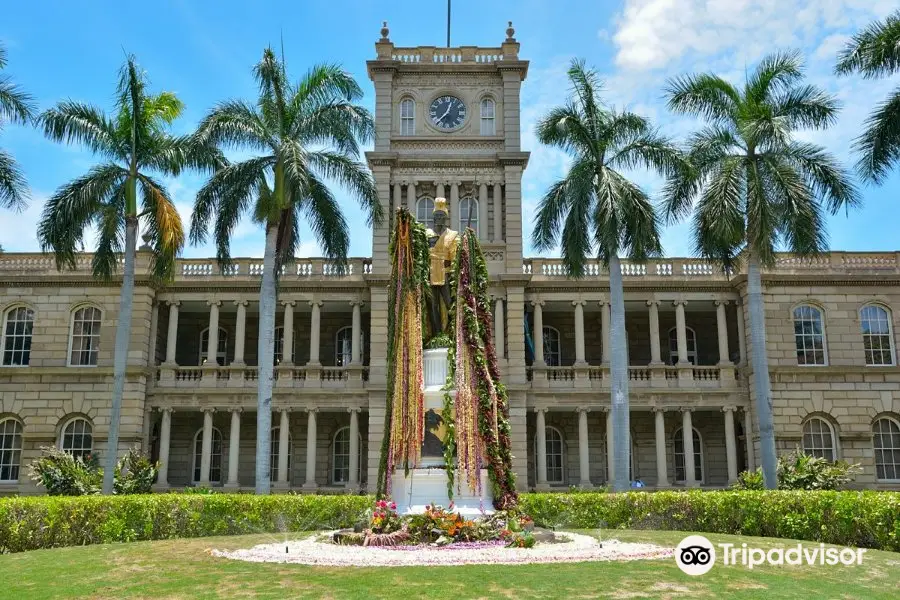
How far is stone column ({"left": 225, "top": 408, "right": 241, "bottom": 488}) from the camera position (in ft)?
101

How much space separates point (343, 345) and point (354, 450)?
545cm

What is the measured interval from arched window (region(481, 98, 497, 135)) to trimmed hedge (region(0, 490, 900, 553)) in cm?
1807

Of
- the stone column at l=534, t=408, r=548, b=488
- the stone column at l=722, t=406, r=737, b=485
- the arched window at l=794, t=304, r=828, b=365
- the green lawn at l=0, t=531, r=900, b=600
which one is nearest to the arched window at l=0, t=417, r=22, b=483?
the stone column at l=534, t=408, r=548, b=488

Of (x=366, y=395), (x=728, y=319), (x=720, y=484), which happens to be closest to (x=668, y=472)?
(x=720, y=484)

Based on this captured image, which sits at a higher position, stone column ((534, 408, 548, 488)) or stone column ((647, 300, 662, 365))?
stone column ((647, 300, 662, 365))

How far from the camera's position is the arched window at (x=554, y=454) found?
33281 mm

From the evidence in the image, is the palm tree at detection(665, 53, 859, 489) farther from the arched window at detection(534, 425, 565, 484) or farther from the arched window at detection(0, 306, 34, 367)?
the arched window at detection(0, 306, 34, 367)

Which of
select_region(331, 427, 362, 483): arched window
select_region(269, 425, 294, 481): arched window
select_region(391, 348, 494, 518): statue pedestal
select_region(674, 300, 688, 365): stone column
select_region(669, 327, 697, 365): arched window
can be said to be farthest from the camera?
select_region(669, 327, 697, 365): arched window

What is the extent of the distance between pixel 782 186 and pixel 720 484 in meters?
15.2

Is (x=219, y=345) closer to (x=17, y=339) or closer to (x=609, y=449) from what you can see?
(x=17, y=339)

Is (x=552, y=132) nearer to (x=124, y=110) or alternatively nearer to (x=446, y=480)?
Result: (x=124, y=110)

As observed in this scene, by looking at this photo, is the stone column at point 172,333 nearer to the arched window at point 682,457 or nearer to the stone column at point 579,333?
the stone column at point 579,333

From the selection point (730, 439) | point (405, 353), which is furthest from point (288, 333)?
point (405, 353)

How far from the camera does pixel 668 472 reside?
33219 mm
